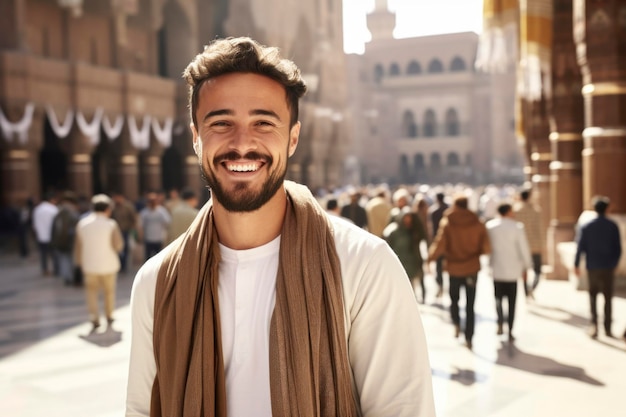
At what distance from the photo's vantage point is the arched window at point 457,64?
189 feet

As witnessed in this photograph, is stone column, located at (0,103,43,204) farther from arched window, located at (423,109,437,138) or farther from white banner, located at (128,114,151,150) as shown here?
arched window, located at (423,109,437,138)

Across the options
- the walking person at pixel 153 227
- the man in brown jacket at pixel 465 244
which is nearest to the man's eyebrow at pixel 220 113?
the man in brown jacket at pixel 465 244

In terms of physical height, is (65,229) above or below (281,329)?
below

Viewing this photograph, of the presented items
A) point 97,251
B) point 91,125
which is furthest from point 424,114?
point 97,251

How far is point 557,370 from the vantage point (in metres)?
6.18

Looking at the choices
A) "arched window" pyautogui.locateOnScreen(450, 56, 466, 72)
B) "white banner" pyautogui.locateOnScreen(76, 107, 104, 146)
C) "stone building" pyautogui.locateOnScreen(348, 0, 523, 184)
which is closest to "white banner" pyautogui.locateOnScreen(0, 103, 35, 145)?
"white banner" pyautogui.locateOnScreen(76, 107, 104, 146)

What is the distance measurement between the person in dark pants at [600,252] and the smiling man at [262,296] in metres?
6.14

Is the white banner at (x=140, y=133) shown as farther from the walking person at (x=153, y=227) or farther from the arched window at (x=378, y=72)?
the arched window at (x=378, y=72)

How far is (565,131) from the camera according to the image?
12.3 meters

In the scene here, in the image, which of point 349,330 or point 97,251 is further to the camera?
point 97,251

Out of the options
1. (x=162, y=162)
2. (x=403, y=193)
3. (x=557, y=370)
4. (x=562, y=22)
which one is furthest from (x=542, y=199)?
(x=162, y=162)

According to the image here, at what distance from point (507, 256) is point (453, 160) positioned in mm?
49582

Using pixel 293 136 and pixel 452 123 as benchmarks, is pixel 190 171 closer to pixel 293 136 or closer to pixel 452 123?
pixel 293 136

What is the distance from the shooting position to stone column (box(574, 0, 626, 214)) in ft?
32.6
